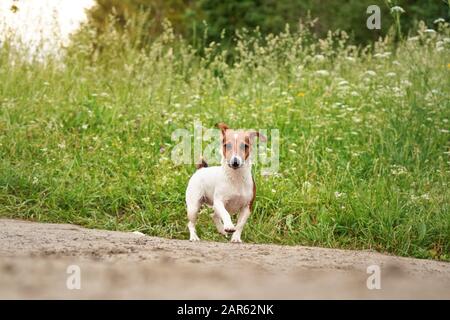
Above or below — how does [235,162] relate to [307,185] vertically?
above

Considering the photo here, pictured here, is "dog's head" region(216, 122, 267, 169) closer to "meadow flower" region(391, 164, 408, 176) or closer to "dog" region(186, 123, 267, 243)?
"dog" region(186, 123, 267, 243)

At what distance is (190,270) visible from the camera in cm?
377

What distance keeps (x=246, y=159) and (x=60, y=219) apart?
193 centimetres

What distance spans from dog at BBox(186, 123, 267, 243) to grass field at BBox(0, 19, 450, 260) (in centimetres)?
58

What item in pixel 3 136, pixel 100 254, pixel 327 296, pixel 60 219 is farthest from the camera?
pixel 3 136

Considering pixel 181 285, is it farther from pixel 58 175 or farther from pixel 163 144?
pixel 163 144

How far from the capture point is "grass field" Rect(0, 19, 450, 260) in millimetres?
6172

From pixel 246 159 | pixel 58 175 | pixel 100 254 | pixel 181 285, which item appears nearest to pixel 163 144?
pixel 58 175

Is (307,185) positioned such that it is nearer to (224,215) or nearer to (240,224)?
(240,224)

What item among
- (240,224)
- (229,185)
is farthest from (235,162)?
(240,224)

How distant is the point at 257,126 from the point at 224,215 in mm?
3011

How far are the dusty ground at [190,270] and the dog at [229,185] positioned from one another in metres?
0.49

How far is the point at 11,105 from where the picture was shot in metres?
Result: 8.35

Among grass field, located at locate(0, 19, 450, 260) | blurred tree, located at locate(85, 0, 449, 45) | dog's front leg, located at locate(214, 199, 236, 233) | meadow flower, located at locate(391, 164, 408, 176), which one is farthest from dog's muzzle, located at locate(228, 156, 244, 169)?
blurred tree, located at locate(85, 0, 449, 45)
